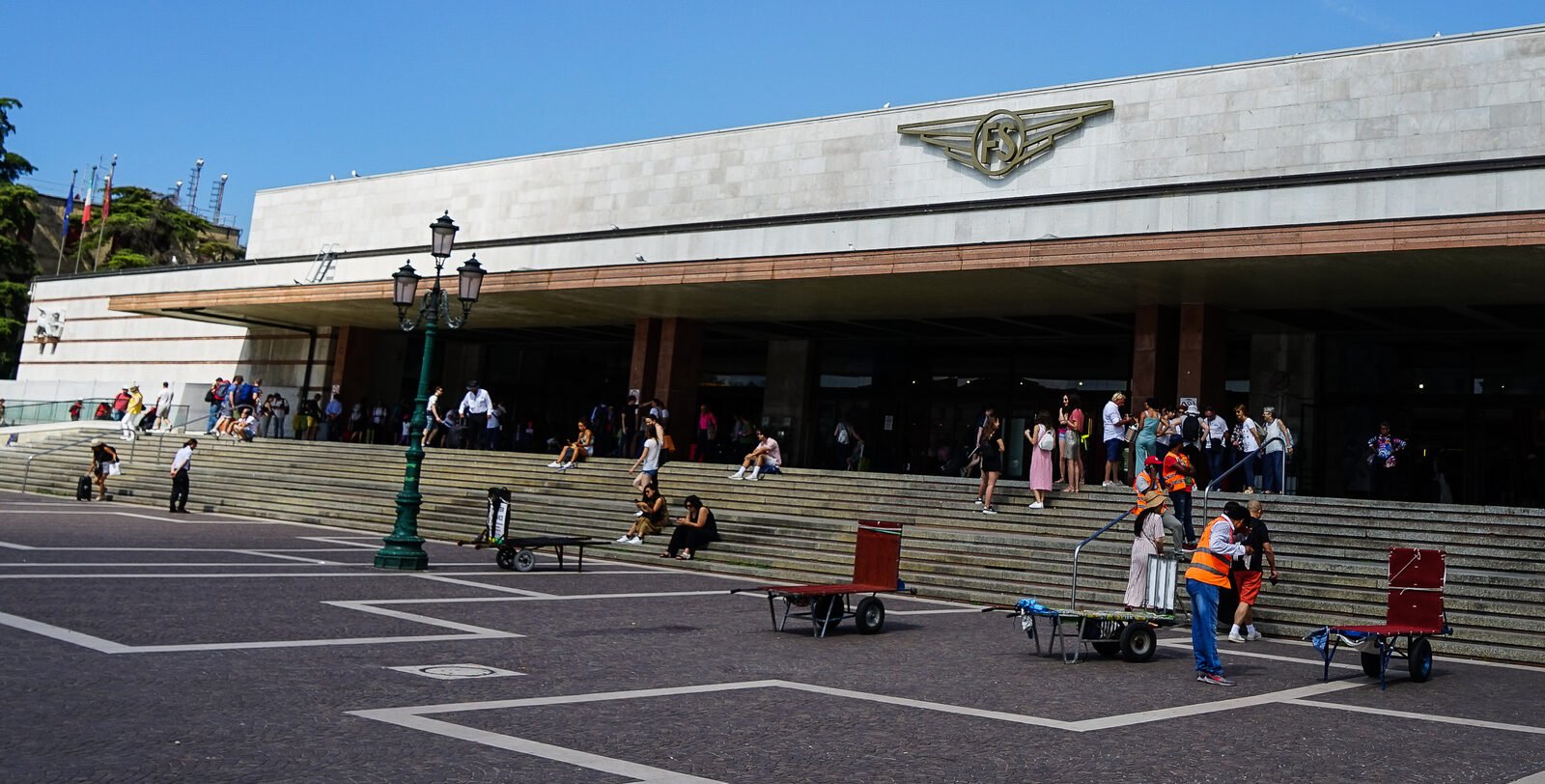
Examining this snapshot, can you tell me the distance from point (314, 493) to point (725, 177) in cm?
1157

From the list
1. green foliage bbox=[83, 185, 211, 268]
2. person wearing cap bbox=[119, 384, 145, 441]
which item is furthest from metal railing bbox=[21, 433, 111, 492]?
green foliage bbox=[83, 185, 211, 268]

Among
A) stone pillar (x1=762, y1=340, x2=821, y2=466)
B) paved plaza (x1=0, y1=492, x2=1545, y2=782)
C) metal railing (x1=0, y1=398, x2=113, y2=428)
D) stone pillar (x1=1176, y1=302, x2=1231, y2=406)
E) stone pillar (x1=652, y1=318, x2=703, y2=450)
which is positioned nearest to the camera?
paved plaza (x1=0, y1=492, x2=1545, y2=782)

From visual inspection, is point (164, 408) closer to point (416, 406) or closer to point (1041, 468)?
point (416, 406)

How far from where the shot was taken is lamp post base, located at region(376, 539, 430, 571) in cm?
1496

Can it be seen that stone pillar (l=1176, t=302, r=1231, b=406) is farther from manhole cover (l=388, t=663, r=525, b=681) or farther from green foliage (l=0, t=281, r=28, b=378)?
green foliage (l=0, t=281, r=28, b=378)

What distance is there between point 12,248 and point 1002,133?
4720 cm

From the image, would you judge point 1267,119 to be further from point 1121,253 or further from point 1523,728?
point 1523,728

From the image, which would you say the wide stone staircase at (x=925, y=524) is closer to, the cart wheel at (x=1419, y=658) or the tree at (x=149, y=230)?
the cart wheel at (x=1419, y=658)

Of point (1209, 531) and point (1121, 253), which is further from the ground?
point (1121, 253)

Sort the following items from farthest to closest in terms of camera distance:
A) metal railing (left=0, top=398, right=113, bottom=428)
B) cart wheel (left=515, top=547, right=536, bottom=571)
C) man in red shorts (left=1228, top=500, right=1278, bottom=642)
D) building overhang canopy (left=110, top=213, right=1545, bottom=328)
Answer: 1. metal railing (left=0, top=398, right=113, bottom=428)
2. building overhang canopy (left=110, top=213, right=1545, bottom=328)
3. cart wheel (left=515, top=547, right=536, bottom=571)
4. man in red shorts (left=1228, top=500, right=1278, bottom=642)

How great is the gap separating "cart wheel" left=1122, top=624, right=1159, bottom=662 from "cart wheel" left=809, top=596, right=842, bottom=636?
255 centimetres

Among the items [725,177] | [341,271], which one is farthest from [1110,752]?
[341,271]

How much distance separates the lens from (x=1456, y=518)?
15852 millimetres

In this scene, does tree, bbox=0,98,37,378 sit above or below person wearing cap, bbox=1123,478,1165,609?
above
